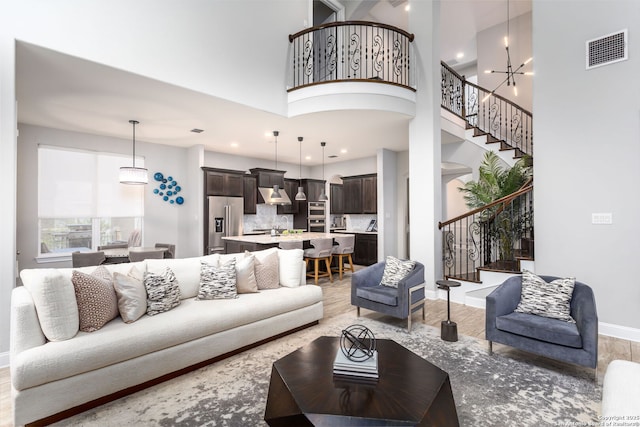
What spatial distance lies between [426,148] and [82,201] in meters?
6.62

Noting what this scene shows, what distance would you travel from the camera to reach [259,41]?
4992 mm

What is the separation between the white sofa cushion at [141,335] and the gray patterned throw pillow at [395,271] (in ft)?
4.04

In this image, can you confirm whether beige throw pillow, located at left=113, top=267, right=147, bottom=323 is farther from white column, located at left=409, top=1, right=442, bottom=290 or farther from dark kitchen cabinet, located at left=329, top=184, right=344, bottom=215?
dark kitchen cabinet, located at left=329, top=184, right=344, bottom=215

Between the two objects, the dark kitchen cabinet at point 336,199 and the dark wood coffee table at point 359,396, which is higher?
the dark kitchen cabinet at point 336,199

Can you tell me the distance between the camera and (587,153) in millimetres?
3740

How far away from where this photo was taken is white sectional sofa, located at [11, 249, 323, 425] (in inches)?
82.1

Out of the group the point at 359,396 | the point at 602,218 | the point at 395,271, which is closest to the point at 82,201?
the point at 395,271

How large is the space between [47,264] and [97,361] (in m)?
4.89

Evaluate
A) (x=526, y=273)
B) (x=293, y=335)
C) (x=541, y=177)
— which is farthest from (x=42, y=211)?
(x=541, y=177)

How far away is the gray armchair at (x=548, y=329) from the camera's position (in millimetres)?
2566

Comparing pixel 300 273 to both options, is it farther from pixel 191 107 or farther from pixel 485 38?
pixel 485 38

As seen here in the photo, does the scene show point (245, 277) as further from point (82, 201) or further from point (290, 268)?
point (82, 201)

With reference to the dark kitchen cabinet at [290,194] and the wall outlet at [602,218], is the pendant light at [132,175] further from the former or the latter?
the wall outlet at [602,218]

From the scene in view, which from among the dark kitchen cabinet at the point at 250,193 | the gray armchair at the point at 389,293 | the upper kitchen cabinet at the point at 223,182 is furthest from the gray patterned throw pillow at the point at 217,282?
the dark kitchen cabinet at the point at 250,193
